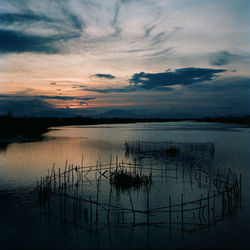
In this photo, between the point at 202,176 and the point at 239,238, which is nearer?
the point at 239,238

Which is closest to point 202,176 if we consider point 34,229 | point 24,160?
point 34,229

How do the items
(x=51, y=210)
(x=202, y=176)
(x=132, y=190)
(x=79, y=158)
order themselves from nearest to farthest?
A: (x=51, y=210)
(x=132, y=190)
(x=202, y=176)
(x=79, y=158)

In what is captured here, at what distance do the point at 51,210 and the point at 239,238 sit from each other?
556cm

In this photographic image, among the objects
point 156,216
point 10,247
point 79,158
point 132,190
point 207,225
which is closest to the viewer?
point 10,247

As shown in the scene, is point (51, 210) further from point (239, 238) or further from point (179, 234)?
point (239, 238)

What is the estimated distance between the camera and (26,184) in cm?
1130

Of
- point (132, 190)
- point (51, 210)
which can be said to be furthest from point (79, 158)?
point (51, 210)

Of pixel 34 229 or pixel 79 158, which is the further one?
pixel 79 158

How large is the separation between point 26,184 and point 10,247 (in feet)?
19.0

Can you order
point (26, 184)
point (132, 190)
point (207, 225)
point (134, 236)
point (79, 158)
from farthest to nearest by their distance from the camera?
1. point (79, 158)
2. point (26, 184)
3. point (132, 190)
4. point (207, 225)
5. point (134, 236)

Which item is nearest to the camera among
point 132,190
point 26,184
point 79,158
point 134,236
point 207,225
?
point 134,236

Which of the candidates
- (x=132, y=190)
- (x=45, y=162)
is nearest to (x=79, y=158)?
(x=45, y=162)

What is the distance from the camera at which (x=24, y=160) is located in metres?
17.6

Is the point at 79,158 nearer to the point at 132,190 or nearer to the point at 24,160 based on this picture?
the point at 24,160
